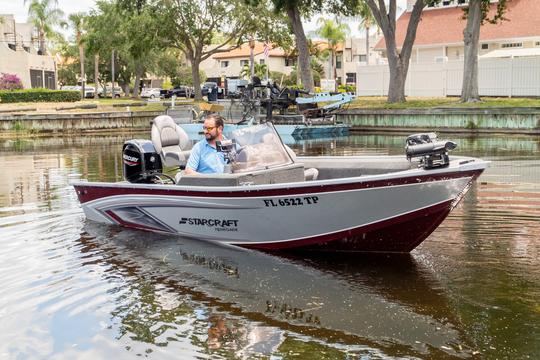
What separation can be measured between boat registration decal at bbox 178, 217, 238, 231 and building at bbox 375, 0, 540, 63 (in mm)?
36366

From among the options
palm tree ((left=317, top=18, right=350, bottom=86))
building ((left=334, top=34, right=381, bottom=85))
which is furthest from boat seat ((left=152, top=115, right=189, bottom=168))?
building ((left=334, top=34, right=381, bottom=85))

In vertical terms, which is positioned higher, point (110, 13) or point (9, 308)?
point (110, 13)

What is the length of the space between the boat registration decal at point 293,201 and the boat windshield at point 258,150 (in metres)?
0.77

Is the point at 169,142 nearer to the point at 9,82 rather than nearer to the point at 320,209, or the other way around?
the point at 320,209

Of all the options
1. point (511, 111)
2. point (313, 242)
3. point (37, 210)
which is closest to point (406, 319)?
point (313, 242)

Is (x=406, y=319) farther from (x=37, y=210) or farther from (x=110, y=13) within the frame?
(x=110, y=13)

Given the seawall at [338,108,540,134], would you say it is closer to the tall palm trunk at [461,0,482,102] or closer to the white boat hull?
the tall palm trunk at [461,0,482,102]

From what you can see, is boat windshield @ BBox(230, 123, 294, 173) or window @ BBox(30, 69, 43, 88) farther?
window @ BBox(30, 69, 43, 88)

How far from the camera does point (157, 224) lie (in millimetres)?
10484

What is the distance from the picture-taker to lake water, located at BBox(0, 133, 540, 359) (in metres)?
6.22

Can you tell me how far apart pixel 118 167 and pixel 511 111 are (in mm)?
17187

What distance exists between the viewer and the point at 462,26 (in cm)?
4950

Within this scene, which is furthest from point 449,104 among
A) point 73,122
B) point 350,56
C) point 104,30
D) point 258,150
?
point 350,56

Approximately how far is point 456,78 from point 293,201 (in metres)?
34.0
